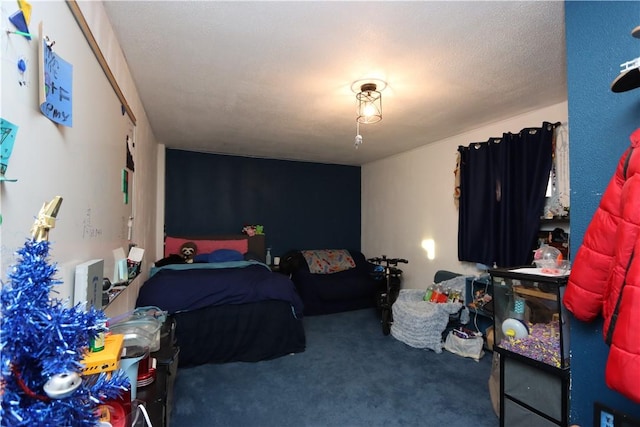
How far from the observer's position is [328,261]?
16.1ft

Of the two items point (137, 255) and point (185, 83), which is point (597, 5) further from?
point (137, 255)

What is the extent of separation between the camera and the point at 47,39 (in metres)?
0.91

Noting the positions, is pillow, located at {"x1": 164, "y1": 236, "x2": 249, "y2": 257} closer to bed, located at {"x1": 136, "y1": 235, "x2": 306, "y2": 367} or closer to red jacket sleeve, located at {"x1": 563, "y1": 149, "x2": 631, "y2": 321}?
bed, located at {"x1": 136, "y1": 235, "x2": 306, "y2": 367}

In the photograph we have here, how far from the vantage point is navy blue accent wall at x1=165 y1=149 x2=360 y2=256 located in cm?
475

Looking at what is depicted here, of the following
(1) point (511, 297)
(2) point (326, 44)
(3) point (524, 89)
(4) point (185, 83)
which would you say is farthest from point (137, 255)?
(3) point (524, 89)

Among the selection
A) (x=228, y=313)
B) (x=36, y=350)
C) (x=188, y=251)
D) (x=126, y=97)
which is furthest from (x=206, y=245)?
(x=36, y=350)

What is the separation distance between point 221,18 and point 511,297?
216 cm

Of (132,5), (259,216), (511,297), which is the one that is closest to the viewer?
(132,5)

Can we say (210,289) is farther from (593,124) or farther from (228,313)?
(593,124)

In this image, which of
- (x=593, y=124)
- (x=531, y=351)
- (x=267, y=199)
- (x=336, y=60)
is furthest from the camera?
(x=267, y=199)

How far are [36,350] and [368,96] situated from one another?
2.46 metres

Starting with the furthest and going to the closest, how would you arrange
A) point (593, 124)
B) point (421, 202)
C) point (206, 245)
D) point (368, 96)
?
point (206, 245)
point (421, 202)
point (368, 96)
point (593, 124)

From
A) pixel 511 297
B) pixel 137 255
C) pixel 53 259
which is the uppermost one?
pixel 53 259

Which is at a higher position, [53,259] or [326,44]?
[326,44]
